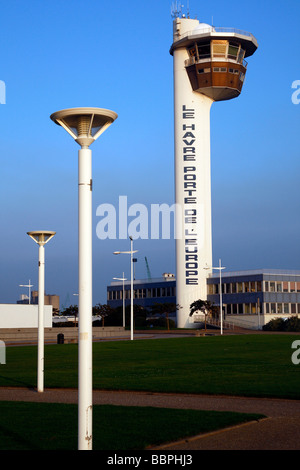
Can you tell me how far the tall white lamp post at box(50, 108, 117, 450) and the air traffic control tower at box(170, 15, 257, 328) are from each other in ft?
283

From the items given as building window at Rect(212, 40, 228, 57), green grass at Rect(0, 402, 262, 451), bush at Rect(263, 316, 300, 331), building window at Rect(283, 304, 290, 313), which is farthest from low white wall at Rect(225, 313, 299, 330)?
green grass at Rect(0, 402, 262, 451)

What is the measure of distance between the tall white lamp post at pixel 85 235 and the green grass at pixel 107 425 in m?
1.97

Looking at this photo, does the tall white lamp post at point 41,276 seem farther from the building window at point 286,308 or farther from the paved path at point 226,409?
the building window at point 286,308

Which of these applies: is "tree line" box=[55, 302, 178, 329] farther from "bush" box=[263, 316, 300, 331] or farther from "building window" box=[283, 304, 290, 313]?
"building window" box=[283, 304, 290, 313]

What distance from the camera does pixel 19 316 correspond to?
269ft

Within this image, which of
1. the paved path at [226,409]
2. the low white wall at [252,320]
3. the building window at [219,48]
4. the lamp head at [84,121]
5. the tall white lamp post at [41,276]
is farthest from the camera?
the low white wall at [252,320]

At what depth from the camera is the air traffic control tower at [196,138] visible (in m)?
96.2

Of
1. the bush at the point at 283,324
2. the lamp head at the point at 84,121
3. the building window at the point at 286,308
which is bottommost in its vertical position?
the bush at the point at 283,324

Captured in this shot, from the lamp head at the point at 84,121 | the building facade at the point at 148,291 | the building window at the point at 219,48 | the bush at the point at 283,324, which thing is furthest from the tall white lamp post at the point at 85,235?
the building facade at the point at 148,291

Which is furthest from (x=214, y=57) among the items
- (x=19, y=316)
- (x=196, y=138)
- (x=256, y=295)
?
(x=19, y=316)

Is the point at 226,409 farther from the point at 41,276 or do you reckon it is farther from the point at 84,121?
the point at 84,121
